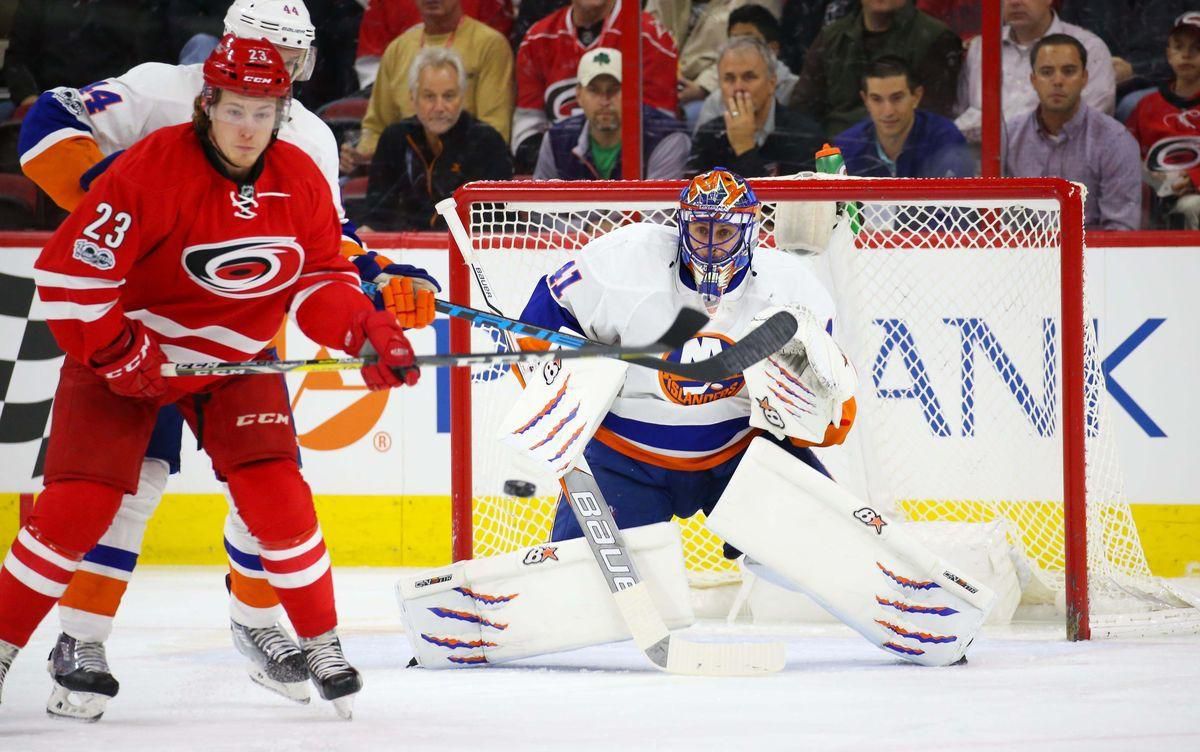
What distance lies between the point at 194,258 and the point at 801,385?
4.02 ft

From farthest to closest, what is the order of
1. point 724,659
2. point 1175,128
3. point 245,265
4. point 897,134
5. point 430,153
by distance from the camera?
point 430,153 < point 897,134 < point 1175,128 < point 724,659 < point 245,265

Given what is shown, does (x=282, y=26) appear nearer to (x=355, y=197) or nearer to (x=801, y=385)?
(x=801, y=385)

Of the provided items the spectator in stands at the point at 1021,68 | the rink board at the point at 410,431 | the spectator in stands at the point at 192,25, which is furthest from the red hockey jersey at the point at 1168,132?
the spectator in stands at the point at 192,25

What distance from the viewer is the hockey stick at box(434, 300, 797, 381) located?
8.66ft

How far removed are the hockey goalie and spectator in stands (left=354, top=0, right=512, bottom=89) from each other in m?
2.00

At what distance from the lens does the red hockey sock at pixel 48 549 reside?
2277mm

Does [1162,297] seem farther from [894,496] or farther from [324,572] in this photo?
[324,572]

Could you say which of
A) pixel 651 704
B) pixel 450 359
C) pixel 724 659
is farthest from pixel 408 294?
pixel 724 659

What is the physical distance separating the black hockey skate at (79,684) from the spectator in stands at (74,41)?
113 inches

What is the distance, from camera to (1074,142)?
4.51 m

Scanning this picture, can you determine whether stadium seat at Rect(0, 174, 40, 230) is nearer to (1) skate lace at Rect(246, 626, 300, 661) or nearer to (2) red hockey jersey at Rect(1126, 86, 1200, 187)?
(1) skate lace at Rect(246, 626, 300, 661)

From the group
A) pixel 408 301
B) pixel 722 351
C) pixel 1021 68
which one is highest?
pixel 1021 68

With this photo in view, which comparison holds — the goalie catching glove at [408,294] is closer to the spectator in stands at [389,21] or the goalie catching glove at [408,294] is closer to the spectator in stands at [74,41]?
the spectator in stands at [389,21]

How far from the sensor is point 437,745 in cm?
217
